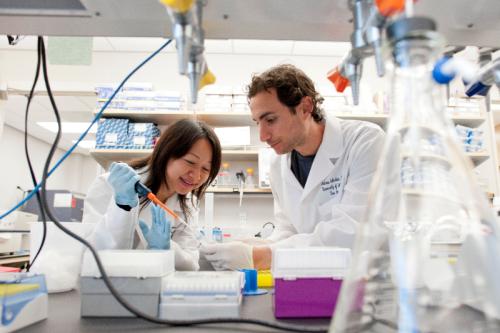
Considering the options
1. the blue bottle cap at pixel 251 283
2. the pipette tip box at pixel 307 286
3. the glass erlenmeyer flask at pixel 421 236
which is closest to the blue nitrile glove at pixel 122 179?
the blue bottle cap at pixel 251 283

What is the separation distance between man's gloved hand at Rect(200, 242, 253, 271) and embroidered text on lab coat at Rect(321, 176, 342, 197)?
17.7 inches

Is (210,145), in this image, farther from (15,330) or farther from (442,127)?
(442,127)

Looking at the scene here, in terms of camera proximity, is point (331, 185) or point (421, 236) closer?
point (421, 236)

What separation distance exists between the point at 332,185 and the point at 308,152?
0.68ft

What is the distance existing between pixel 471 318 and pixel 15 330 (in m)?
0.52

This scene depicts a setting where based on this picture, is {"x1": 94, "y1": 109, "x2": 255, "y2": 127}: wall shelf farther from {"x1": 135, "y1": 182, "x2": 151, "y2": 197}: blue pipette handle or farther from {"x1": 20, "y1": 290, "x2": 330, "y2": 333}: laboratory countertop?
{"x1": 20, "y1": 290, "x2": 330, "y2": 333}: laboratory countertop

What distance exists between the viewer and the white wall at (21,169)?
5.57 m

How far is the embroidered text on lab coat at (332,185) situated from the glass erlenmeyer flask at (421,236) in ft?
3.54

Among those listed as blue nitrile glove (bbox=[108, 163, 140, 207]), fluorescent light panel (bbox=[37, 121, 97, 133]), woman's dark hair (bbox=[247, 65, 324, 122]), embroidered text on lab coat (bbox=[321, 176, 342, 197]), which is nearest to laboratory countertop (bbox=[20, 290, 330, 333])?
blue nitrile glove (bbox=[108, 163, 140, 207])

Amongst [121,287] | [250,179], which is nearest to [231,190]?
[250,179]

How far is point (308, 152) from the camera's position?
5.19ft

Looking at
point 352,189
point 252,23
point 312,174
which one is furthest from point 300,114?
point 252,23

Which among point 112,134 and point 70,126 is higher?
point 70,126

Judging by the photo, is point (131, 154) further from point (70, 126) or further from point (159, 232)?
point (70, 126)
